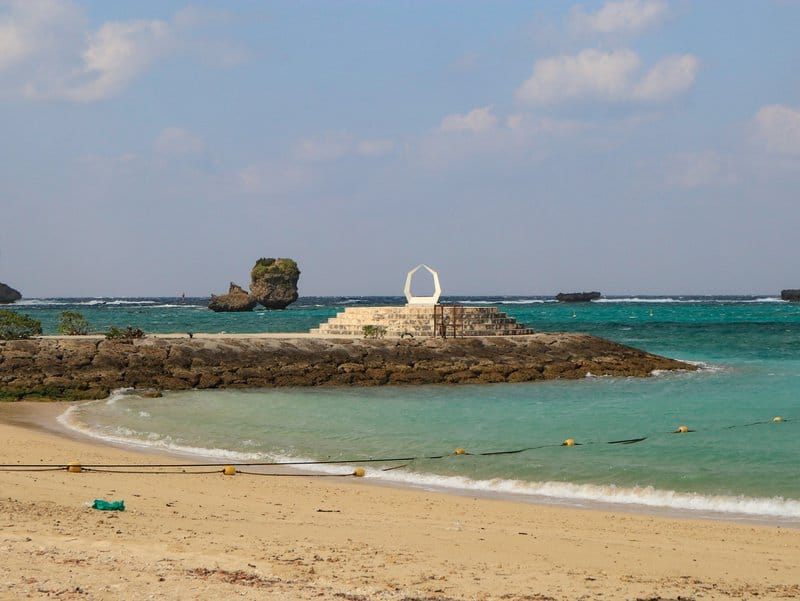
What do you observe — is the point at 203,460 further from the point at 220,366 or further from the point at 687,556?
the point at 220,366

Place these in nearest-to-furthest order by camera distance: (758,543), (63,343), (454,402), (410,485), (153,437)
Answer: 1. (758,543)
2. (410,485)
3. (153,437)
4. (454,402)
5. (63,343)

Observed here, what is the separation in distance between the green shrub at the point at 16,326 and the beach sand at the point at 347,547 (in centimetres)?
2004

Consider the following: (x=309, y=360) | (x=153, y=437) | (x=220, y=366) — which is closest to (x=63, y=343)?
(x=220, y=366)

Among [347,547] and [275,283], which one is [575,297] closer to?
[275,283]

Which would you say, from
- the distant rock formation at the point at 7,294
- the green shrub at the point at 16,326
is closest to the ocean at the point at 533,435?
the green shrub at the point at 16,326

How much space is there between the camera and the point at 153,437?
17719mm

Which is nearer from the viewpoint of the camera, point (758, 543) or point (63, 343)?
point (758, 543)

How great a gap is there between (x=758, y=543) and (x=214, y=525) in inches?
225

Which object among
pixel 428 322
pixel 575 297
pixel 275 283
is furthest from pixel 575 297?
pixel 428 322

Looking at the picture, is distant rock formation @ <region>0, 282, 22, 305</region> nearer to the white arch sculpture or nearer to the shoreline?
the white arch sculpture

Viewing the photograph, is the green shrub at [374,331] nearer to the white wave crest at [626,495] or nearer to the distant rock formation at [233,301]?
the white wave crest at [626,495]

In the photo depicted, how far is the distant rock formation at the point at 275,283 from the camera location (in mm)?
105000

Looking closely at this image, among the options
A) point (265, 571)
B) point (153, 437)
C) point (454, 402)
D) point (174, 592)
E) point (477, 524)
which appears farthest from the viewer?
point (454, 402)

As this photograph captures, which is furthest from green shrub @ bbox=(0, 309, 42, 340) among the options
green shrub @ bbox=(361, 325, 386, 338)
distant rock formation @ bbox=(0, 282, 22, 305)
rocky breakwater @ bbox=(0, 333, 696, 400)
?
distant rock formation @ bbox=(0, 282, 22, 305)
